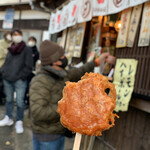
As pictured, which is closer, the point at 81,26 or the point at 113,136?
the point at 113,136

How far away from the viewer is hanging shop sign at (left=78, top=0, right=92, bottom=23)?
4.17m

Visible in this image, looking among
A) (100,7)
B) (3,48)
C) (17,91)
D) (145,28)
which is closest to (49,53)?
(145,28)

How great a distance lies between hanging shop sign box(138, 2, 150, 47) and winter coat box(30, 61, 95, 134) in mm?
1590

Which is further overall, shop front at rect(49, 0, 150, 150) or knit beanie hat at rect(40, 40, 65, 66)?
shop front at rect(49, 0, 150, 150)

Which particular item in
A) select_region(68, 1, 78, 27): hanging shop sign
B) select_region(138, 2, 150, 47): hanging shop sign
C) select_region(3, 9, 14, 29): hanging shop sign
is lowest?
select_region(138, 2, 150, 47): hanging shop sign

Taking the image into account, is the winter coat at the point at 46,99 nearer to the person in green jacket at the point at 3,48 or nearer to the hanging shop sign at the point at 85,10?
the hanging shop sign at the point at 85,10

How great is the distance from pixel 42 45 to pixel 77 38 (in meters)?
3.29

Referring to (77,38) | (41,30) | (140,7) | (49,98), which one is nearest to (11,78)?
(77,38)

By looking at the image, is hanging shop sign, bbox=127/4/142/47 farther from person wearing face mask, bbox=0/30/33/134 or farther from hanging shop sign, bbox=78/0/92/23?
person wearing face mask, bbox=0/30/33/134

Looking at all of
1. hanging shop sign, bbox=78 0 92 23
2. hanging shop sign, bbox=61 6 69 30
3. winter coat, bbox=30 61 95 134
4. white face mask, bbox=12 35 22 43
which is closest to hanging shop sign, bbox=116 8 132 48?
hanging shop sign, bbox=78 0 92 23

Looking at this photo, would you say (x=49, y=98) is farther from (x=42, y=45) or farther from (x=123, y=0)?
(x=123, y=0)

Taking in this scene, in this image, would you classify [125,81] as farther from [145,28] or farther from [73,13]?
[73,13]

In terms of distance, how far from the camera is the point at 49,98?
244cm

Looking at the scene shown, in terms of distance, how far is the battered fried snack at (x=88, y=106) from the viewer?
136 cm
